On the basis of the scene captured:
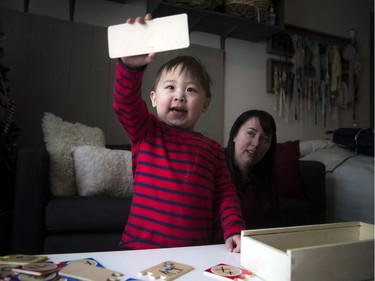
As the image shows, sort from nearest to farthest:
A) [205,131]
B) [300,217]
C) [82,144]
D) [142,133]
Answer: [142,133] → [82,144] → [300,217] → [205,131]

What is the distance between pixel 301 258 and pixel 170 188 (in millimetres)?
410

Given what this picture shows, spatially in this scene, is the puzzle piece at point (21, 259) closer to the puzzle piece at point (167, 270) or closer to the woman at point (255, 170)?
the puzzle piece at point (167, 270)

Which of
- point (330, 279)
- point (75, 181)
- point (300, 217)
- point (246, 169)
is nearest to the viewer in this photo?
point (330, 279)

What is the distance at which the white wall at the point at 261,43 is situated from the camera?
6.63 ft

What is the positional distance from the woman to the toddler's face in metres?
0.42

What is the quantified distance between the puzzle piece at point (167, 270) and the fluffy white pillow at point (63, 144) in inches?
41.4

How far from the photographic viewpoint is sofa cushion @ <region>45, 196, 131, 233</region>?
1.18 meters

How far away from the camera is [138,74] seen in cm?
59

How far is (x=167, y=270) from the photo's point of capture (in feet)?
1.20

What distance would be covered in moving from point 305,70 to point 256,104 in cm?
60

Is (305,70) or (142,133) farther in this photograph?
(305,70)

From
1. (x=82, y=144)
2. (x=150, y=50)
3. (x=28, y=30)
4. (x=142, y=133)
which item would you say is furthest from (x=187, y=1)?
(x=150, y=50)

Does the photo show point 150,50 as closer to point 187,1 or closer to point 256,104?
point 187,1

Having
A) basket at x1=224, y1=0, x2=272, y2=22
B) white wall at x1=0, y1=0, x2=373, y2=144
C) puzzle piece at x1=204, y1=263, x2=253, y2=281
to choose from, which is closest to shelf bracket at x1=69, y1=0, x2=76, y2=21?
white wall at x1=0, y1=0, x2=373, y2=144
